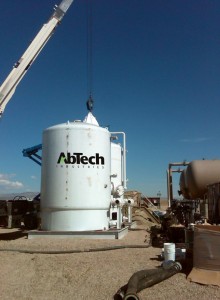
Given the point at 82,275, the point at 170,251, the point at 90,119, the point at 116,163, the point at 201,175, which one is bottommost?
the point at 82,275

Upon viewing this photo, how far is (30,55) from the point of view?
15953 millimetres

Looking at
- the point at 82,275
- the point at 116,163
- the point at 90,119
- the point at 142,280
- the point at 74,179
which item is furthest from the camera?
the point at 116,163

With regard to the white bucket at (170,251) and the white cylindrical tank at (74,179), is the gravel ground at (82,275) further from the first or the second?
the white cylindrical tank at (74,179)

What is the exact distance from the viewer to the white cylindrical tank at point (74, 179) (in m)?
14.1

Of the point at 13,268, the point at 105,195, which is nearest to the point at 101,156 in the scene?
the point at 105,195

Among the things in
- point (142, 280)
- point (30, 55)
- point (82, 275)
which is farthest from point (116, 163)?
point (142, 280)

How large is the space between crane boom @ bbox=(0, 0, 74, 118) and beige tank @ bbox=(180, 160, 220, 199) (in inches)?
315

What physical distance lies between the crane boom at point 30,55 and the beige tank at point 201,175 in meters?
8.01

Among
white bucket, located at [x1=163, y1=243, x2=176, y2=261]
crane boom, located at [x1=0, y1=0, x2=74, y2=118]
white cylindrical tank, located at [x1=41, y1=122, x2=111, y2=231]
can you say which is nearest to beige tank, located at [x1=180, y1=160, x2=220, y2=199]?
white cylindrical tank, located at [x1=41, y1=122, x2=111, y2=231]

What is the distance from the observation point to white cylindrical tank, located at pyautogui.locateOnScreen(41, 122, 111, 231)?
46.2 feet

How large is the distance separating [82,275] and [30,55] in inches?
419

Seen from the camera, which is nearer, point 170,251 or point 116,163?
point 170,251

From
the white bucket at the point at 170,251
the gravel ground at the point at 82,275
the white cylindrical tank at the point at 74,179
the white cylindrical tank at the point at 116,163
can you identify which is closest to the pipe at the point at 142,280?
the gravel ground at the point at 82,275

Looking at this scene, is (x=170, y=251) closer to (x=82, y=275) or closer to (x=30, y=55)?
(x=82, y=275)
